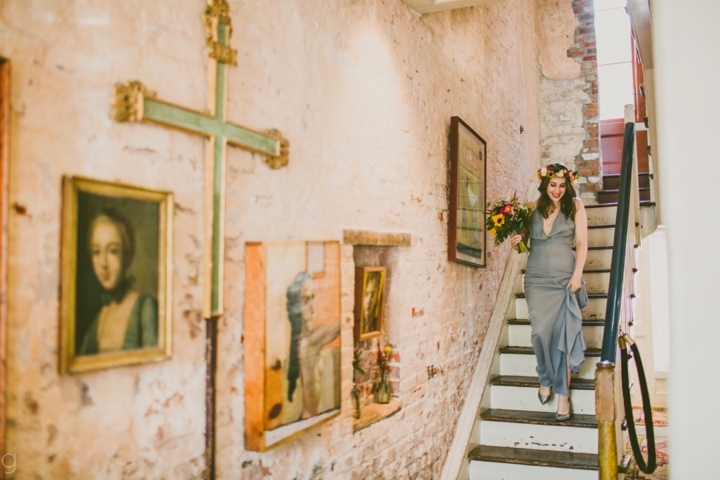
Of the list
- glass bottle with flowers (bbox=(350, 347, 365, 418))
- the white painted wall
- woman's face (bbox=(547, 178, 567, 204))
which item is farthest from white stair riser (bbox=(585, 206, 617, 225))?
the white painted wall

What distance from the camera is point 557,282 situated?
4160 millimetres

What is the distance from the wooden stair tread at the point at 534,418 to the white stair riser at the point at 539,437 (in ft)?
0.10

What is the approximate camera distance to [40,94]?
53.1 inches

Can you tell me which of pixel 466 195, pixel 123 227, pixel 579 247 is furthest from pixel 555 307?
pixel 123 227

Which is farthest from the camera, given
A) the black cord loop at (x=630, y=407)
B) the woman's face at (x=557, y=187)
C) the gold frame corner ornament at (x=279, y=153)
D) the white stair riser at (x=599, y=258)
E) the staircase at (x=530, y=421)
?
the white stair riser at (x=599, y=258)

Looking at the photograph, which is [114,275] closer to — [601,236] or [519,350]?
[519,350]

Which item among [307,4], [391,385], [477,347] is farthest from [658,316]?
[307,4]

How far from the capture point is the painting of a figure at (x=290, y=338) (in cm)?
199

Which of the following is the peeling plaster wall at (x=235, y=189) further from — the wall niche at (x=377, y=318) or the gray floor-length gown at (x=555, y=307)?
the gray floor-length gown at (x=555, y=307)

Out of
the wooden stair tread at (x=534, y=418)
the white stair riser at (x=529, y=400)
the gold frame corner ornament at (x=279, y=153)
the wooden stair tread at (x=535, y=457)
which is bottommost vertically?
the wooden stair tread at (x=535, y=457)

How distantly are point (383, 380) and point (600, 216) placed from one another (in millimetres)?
3821

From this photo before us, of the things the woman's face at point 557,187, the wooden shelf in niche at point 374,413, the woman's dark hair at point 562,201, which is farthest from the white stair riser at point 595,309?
the wooden shelf in niche at point 374,413

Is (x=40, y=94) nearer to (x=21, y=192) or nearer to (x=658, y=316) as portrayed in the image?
(x=21, y=192)

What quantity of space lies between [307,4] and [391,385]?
2069 mm
